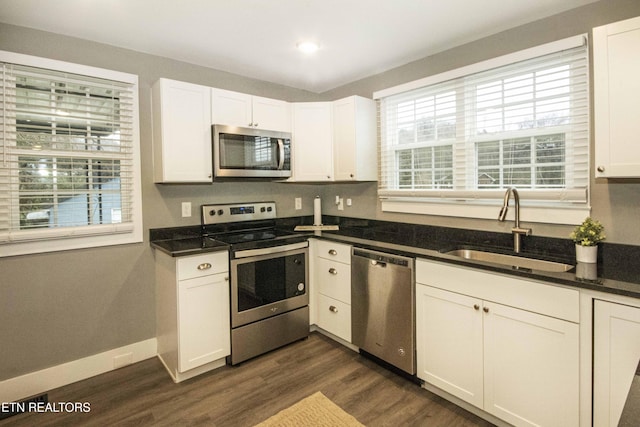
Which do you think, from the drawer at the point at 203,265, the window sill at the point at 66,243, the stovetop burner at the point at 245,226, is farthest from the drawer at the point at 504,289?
the window sill at the point at 66,243

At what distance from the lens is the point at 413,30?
2.41 metres

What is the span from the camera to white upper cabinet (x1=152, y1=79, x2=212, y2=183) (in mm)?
2576

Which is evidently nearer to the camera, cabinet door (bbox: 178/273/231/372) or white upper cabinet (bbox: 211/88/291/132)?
cabinet door (bbox: 178/273/231/372)

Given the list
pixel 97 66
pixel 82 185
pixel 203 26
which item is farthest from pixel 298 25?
pixel 82 185

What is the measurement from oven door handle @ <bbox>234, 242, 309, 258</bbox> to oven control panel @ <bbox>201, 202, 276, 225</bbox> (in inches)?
24.3

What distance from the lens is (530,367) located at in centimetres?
177

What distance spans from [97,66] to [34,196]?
1.02m

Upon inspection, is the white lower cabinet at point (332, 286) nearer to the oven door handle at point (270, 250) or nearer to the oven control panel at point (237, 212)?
the oven door handle at point (270, 250)

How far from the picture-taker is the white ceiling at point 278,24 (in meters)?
2.05

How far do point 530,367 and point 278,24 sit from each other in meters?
2.50

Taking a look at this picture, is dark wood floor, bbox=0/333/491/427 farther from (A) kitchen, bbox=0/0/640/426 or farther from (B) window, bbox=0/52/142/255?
(B) window, bbox=0/52/142/255

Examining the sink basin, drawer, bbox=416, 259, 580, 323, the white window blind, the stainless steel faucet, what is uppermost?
the white window blind

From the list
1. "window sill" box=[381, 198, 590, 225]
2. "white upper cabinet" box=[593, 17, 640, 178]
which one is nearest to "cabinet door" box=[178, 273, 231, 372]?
"window sill" box=[381, 198, 590, 225]

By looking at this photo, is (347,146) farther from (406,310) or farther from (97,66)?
(97,66)
